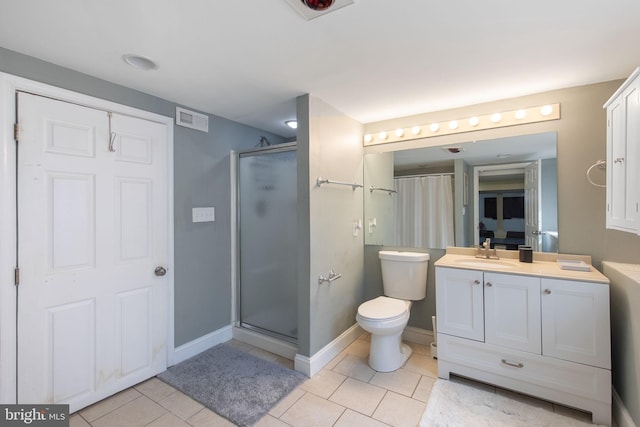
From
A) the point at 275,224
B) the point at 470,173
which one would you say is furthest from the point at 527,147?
the point at 275,224

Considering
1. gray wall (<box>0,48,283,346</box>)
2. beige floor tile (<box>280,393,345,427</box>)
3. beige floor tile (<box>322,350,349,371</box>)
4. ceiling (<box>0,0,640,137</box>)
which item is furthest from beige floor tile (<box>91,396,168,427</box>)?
ceiling (<box>0,0,640,137</box>)

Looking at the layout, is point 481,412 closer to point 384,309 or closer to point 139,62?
point 384,309

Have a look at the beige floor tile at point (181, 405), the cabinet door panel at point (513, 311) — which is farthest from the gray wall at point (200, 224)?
the cabinet door panel at point (513, 311)

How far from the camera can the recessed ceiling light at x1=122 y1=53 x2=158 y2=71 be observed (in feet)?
5.67

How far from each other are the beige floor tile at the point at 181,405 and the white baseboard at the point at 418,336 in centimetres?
193

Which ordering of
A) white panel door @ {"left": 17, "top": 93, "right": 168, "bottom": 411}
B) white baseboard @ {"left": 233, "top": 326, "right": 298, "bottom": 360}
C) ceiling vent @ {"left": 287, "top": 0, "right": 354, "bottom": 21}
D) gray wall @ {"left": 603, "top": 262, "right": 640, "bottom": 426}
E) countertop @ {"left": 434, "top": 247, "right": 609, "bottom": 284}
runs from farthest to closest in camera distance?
white baseboard @ {"left": 233, "top": 326, "right": 298, "bottom": 360} < countertop @ {"left": 434, "top": 247, "right": 609, "bottom": 284} < white panel door @ {"left": 17, "top": 93, "right": 168, "bottom": 411} < gray wall @ {"left": 603, "top": 262, "right": 640, "bottom": 426} < ceiling vent @ {"left": 287, "top": 0, "right": 354, "bottom": 21}

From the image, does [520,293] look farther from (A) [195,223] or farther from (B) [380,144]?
(A) [195,223]

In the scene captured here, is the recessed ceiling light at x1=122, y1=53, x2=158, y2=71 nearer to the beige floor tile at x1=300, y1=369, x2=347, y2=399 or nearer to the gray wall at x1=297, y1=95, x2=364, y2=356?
the gray wall at x1=297, y1=95, x2=364, y2=356

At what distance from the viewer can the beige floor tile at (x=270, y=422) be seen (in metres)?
1.75

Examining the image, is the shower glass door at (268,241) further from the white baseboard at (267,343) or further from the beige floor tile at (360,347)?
the beige floor tile at (360,347)

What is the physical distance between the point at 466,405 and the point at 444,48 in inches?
88.3

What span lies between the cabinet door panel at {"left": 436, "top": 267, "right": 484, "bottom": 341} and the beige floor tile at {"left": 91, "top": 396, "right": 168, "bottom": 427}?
207 centimetres

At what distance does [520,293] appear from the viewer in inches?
77.2

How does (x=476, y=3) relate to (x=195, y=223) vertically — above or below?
above
